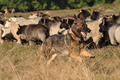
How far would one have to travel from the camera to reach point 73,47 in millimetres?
9461

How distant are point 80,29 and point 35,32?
7.03 metres

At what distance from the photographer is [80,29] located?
940cm

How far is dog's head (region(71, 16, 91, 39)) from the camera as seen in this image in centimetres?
938

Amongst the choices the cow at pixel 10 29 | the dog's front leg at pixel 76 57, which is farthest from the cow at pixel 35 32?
the dog's front leg at pixel 76 57

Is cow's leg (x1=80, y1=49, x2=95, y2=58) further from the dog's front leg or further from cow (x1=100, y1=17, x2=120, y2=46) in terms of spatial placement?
cow (x1=100, y1=17, x2=120, y2=46)

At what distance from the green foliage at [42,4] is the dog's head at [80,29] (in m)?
63.9

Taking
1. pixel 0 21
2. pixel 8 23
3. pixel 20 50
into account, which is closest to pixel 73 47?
pixel 20 50

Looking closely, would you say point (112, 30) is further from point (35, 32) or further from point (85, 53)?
point (85, 53)

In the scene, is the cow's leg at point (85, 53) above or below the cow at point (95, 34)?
above

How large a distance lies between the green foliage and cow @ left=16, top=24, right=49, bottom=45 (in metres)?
55.7

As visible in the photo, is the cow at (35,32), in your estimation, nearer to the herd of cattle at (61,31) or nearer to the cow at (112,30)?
the herd of cattle at (61,31)

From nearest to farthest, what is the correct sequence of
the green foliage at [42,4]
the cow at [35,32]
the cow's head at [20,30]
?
the cow at [35,32] → the cow's head at [20,30] → the green foliage at [42,4]

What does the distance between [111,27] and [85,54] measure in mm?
6160

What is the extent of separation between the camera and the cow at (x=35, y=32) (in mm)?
15891
